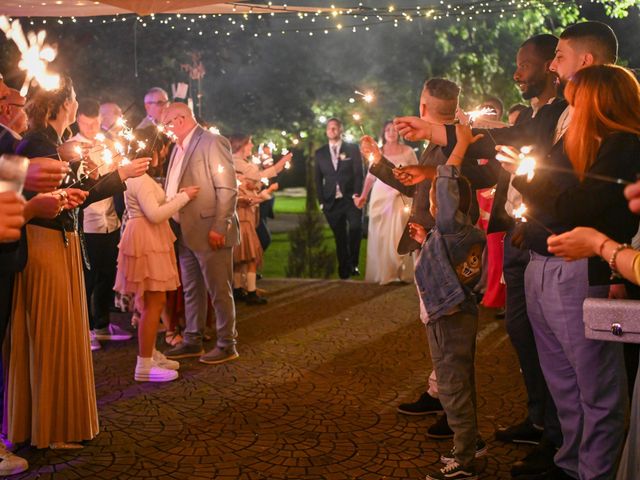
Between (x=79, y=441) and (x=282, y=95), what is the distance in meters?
23.3

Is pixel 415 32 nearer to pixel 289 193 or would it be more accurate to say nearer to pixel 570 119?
pixel 289 193

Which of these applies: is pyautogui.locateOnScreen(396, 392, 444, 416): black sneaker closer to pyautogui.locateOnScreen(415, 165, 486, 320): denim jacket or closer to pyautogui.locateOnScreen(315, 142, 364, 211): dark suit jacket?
pyautogui.locateOnScreen(415, 165, 486, 320): denim jacket

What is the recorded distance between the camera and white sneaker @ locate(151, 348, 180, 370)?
6.76 m

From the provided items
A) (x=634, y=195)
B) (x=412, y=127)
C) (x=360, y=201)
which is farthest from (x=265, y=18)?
(x=634, y=195)

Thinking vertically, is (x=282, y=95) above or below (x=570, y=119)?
above

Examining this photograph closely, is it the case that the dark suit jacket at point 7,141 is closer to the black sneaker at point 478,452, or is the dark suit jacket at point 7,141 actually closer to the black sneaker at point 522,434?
the black sneaker at point 478,452

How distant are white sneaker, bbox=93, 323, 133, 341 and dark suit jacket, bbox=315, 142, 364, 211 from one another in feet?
17.0

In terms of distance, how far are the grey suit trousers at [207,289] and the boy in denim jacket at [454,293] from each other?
3.08 m

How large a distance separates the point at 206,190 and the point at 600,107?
4328mm

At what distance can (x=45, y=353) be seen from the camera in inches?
187

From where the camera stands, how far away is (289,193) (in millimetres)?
42156

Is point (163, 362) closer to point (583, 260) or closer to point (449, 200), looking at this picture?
point (449, 200)

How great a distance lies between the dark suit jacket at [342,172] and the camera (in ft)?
40.9

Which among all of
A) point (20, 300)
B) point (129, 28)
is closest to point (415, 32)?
point (129, 28)
